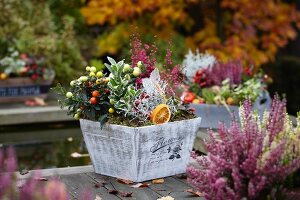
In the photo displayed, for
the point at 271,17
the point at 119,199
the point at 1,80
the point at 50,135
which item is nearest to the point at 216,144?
the point at 119,199

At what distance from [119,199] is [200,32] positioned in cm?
733

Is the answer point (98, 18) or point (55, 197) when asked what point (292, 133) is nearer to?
point (55, 197)

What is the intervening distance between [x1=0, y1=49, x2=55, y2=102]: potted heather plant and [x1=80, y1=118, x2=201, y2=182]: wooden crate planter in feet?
13.0

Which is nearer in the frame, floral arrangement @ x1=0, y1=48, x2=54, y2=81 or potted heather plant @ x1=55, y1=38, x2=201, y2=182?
potted heather plant @ x1=55, y1=38, x2=201, y2=182

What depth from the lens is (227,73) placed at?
775 cm

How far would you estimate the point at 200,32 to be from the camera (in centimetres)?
1198

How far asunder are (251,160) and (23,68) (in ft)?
19.9

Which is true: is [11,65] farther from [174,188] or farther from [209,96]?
[174,188]

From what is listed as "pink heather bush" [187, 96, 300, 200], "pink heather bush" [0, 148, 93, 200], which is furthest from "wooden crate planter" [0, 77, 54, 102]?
"pink heather bush" [0, 148, 93, 200]

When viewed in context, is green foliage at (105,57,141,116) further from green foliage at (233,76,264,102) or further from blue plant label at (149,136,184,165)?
green foliage at (233,76,264,102)

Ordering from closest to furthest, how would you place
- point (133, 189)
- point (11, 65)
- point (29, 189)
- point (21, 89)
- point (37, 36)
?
point (29, 189)
point (133, 189)
point (11, 65)
point (21, 89)
point (37, 36)

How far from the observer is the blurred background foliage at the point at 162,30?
10.2 meters

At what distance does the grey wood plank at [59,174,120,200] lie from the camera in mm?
5107

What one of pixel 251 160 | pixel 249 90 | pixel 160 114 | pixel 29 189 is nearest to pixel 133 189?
pixel 160 114
